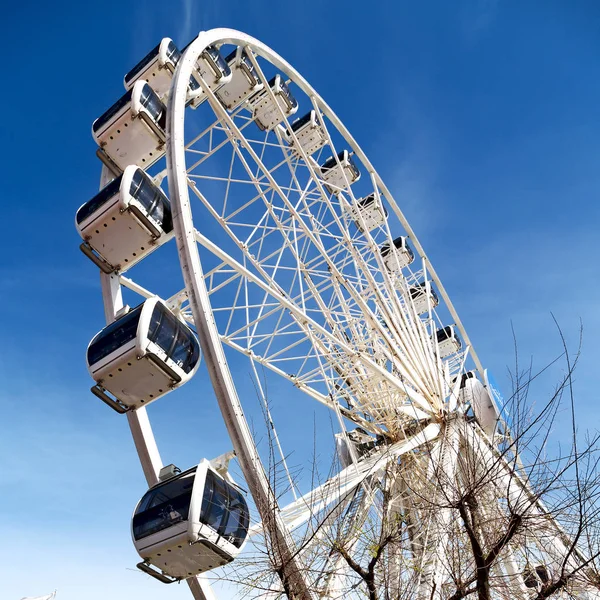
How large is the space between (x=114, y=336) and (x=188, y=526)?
268 centimetres

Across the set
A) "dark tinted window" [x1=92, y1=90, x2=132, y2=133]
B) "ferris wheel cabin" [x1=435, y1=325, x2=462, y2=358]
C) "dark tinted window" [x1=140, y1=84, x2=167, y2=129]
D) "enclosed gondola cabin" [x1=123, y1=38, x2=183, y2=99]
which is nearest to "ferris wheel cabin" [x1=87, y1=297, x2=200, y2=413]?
"dark tinted window" [x1=140, y1=84, x2=167, y2=129]

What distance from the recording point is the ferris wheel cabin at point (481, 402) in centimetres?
1272

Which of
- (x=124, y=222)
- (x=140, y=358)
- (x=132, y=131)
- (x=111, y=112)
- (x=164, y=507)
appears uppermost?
(x=111, y=112)

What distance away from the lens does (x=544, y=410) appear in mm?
5191

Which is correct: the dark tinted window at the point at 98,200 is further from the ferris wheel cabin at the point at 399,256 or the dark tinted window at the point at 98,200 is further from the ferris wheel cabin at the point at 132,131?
the ferris wheel cabin at the point at 399,256

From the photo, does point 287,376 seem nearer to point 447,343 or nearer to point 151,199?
point 151,199

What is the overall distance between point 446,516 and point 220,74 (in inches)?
364

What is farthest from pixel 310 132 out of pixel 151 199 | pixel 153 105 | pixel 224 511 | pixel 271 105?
pixel 224 511

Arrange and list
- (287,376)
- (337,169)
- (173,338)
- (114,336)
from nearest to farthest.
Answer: (114,336) → (173,338) → (287,376) → (337,169)

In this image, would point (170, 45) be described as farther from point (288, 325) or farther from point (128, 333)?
point (128, 333)

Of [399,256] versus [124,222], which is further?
[399,256]

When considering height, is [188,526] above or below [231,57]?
below

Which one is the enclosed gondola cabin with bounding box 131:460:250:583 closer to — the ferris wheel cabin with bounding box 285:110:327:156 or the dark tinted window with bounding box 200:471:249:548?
the dark tinted window with bounding box 200:471:249:548

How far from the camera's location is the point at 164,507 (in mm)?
6809
